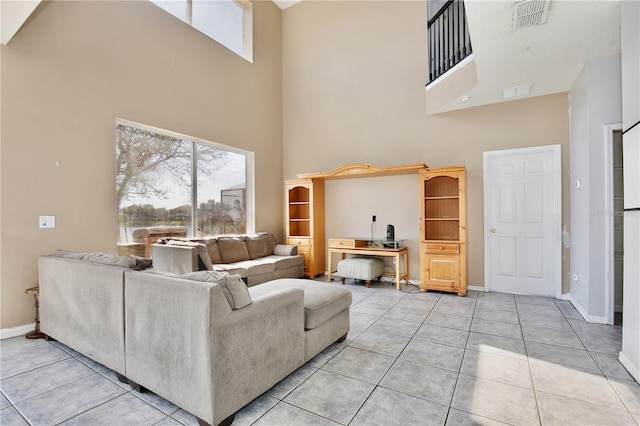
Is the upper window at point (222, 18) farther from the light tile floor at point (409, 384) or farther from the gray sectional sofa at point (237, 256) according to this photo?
the light tile floor at point (409, 384)

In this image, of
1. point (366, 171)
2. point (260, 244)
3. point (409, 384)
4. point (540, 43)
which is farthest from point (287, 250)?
point (540, 43)

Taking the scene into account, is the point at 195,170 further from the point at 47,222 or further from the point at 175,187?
the point at 47,222

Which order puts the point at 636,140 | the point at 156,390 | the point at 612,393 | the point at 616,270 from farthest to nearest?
the point at 616,270 → the point at 636,140 → the point at 612,393 → the point at 156,390

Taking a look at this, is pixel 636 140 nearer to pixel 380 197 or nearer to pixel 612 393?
pixel 612 393

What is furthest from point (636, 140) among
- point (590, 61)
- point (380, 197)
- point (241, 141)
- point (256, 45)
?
point (256, 45)

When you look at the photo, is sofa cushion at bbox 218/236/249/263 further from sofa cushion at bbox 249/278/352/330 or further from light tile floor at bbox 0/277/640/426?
light tile floor at bbox 0/277/640/426

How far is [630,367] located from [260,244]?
15.4 feet

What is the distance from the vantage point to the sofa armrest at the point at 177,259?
3.05 metres

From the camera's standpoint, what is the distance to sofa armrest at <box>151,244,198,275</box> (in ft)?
10.0

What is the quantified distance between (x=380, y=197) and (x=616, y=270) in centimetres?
320

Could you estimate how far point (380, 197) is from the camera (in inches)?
218

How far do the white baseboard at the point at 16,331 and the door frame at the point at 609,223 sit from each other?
237 inches

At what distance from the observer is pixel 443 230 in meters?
5.05

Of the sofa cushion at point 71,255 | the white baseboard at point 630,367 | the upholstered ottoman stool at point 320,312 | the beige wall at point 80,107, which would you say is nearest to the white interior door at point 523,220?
the white baseboard at point 630,367
